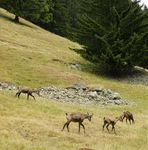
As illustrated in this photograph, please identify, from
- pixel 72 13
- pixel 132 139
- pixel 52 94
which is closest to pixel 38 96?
pixel 52 94

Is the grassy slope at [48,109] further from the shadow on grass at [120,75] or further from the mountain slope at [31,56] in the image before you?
the shadow on grass at [120,75]

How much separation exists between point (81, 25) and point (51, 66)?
26.3 ft

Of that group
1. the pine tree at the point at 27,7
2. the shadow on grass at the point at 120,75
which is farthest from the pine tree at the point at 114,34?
the pine tree at the point at 27,7

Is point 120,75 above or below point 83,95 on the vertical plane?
above

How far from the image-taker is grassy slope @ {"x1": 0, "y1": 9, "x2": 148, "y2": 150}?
25609 mm

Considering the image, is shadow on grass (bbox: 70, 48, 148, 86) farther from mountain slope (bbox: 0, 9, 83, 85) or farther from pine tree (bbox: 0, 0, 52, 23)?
pine tree (bbox: 0, 0, 52, 23)

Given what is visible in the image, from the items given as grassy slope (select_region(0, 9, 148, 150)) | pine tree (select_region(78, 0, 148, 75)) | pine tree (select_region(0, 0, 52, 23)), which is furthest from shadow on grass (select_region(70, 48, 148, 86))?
pine tree (select_region(0, 0, 52, 23))

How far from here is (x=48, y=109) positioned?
114 feet

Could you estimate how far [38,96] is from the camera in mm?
41906

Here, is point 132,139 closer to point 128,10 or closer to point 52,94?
point 52,94

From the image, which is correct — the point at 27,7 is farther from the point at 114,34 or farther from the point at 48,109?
the point at 48,109

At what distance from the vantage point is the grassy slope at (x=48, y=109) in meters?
25.6

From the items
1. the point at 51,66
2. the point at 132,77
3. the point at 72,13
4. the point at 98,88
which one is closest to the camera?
the point at 98,88

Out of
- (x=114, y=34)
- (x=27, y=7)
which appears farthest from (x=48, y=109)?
(x=27, y=7)
